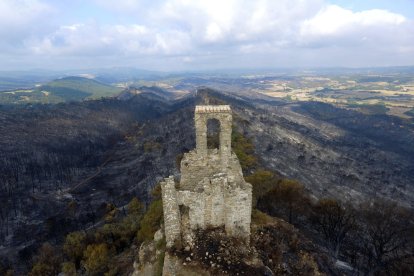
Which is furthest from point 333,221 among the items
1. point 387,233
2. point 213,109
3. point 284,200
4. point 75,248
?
point 75,248

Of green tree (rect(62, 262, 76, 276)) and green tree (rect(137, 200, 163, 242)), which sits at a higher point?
green tree (rect(137, 200, 163, 242))

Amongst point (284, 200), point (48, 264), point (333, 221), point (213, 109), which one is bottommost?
point (48, 264)

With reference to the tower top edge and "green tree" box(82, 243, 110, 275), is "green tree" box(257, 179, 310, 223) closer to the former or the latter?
"green tree" box(82, 243, 110, 275)

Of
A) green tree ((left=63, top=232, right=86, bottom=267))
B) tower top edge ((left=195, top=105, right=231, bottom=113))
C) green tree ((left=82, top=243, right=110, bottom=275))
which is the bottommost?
green tree ((left=63, top=232, right=86, bottom=267))

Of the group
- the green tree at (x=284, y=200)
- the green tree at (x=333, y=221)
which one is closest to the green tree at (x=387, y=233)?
the green tree at (x=333, y=221)

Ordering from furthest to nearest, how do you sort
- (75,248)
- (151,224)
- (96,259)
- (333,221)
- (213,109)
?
(75,248)
(333,221)
(96,259)
(151,224)
(213,109)

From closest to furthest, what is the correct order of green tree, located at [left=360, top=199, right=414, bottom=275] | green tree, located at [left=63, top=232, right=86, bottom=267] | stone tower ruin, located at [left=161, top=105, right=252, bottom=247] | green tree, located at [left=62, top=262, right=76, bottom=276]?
1. stone tower ruin, located at [left=161, top=105, right=252, bottom=247]
2. green tree, located at [left=360, top=199, right=414, bottom=275]
3. green tree, located at [left=62, top=262, right=76, bottom=276]
4. green tree, located at [left=63, top=232, right=86, bottom=267]

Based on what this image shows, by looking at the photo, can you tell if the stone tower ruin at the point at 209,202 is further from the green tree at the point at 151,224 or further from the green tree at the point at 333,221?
the green tree at the point at 333,221

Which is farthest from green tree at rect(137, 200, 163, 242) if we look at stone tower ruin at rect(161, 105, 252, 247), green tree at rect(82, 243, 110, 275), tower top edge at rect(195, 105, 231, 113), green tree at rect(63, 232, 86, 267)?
tower top edge at rect(195, 105, 231, 113)

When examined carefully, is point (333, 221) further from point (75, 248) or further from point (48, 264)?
point (48, 264)
